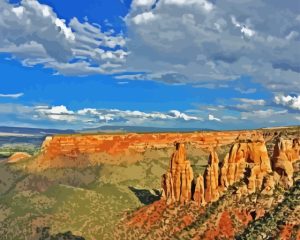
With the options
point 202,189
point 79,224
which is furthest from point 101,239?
point 202,189

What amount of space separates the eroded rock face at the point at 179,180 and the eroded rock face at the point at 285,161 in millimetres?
23429

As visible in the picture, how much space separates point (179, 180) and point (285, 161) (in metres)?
28.9

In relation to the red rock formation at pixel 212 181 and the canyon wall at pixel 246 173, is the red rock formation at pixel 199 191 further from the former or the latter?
the red rock formation at pixel 212 181

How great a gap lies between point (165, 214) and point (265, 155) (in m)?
30.3

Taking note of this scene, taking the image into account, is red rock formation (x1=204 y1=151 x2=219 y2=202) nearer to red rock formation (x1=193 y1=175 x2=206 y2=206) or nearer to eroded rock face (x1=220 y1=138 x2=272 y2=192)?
red rock formation (x1=193 y1=175 x2=206 y2=206)

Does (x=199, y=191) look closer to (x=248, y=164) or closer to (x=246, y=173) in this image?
(x=246, y=173)

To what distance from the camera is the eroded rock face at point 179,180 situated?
513 ft

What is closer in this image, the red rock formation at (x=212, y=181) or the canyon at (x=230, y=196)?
the canyon at (x=230, y=196)

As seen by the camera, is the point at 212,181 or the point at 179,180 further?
the point at 179,180

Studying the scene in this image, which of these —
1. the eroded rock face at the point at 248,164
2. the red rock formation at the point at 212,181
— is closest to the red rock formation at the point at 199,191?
the red rock formation at the point at 212,181

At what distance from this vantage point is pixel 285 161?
143 m

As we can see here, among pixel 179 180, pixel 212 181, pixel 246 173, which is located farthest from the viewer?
pixel 179 180

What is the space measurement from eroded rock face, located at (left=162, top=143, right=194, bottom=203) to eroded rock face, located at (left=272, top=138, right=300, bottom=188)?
23.4 metres

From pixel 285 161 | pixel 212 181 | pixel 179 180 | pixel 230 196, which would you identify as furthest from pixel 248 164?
pixel 179 180
